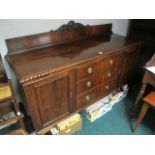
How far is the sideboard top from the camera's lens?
1.02 metres

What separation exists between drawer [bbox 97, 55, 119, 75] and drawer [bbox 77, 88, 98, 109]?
0.24m

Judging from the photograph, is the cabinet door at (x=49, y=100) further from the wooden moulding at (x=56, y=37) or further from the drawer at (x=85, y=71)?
the wooden moulding at (x=56, y=37)

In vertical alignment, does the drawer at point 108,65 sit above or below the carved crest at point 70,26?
below

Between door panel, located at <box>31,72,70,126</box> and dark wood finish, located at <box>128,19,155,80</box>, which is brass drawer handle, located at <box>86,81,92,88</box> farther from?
dark wood finish, located at <box>128,19,155,80</box>

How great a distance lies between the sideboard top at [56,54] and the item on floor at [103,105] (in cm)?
70

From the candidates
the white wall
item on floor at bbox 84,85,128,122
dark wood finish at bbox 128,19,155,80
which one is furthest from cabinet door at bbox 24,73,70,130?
dark wood finish at bbox 128,19,155,80

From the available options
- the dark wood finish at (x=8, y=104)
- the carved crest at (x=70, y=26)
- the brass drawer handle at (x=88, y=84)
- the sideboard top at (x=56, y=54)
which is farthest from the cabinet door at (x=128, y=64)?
the dark wood finish at (x=8, y=104)

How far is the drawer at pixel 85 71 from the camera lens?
123cm

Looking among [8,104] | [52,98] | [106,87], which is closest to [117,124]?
[106,87]

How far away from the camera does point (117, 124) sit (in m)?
1.68

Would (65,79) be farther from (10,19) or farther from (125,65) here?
(125,65)

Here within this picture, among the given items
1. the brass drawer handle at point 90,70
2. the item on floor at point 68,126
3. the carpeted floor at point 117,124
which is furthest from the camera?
the carpeted floor at point 117,124

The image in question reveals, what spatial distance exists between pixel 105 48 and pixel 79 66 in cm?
43

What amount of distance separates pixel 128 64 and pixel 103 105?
613mm
